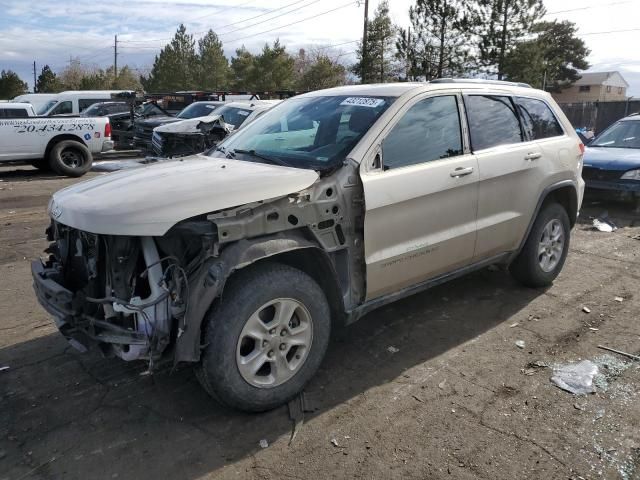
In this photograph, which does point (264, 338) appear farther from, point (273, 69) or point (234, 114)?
point (273, 69)

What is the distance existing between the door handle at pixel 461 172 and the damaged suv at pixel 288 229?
0.01m

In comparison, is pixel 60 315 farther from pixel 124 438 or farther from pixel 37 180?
pixel 37 180

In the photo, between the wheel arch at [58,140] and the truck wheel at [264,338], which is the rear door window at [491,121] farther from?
the wheel arch at [58,140]

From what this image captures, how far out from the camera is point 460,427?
312 cm

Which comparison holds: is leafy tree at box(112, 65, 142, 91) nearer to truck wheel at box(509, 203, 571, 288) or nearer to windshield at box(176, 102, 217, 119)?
windshield at box(176, 102, 217, 119)

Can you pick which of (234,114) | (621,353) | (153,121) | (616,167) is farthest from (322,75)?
(621,353)

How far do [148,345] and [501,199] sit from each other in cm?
300

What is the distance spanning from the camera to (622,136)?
409 inches

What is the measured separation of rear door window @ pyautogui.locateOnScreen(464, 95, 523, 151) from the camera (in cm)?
432

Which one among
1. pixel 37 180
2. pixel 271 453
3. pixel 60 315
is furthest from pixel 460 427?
pixel 37 180

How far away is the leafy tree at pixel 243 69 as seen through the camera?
156 ft

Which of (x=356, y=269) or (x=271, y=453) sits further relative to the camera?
(x=356, y=269)

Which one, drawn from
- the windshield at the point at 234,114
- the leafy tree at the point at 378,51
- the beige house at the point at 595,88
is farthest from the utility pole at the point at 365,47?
the beige house at the point at 595,88

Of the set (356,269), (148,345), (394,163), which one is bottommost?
(148,345)
